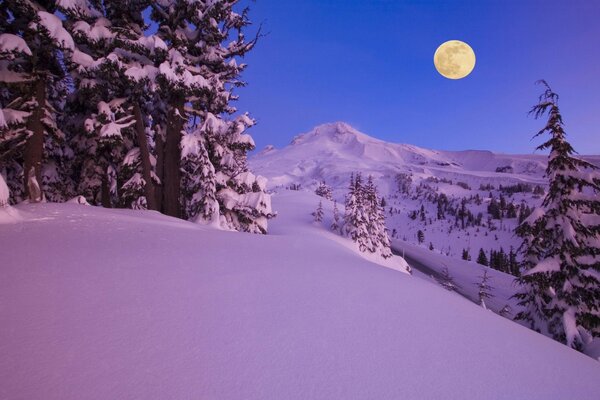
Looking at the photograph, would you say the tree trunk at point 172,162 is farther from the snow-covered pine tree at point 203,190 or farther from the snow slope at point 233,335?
the snow slope at point 233,335

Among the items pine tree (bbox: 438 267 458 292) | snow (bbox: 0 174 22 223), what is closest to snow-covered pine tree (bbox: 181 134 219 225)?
snow (bbox: 0 174 22 223)

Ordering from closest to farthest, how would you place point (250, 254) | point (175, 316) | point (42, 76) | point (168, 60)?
point (175, 316) → point (250, 254) → point (42, 76) → point (168, 60)

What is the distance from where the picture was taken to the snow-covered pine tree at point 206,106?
11.8 metres

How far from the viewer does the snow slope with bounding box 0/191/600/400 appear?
8.68 ft

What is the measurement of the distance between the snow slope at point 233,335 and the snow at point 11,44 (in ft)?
15.8

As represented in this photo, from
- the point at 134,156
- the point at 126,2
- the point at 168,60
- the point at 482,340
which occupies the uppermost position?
the point at 126,2

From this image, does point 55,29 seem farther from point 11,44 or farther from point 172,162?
point 172,162

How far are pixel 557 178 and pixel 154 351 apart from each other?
47.4ft

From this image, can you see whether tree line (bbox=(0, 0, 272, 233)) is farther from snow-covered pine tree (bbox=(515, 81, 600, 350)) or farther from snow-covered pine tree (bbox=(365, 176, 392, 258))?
snow-covered pine tree (bbox=(365, 176, 392, 258))

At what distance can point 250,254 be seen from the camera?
700cm

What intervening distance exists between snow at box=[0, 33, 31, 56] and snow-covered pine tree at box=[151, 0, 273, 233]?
364 cm

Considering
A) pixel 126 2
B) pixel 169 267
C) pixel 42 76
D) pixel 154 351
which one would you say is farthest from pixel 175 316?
pixel 126 2

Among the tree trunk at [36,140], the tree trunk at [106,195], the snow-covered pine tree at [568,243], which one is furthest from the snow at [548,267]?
the tree trunk at [106,195]

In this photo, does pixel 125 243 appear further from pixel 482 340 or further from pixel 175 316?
pixel 482 340
